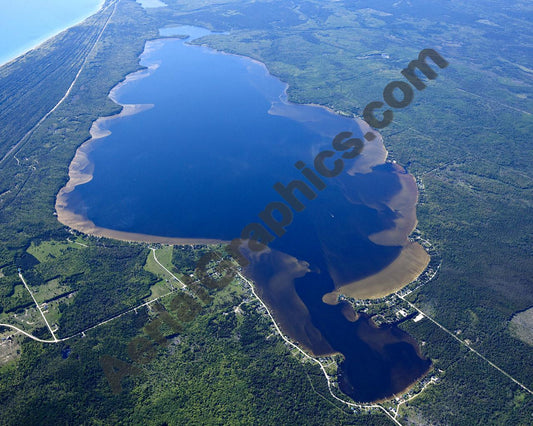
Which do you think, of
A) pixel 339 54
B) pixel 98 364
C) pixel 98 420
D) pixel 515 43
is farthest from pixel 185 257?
pixel 515 43

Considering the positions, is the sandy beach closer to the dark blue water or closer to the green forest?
the dark blue water

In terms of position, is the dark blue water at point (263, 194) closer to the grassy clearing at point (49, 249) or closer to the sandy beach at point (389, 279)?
the sandy beach at point (389, 279)

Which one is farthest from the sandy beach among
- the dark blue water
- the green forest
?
the green forest

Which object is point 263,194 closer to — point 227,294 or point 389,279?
point 227,294

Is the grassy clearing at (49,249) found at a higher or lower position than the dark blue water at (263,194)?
higher

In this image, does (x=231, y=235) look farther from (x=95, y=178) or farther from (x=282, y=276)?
(x=95, y=178)

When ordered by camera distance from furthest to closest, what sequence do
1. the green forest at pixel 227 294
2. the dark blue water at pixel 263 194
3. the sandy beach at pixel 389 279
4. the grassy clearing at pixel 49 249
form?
the grassy clearing at pixel 49 249, the sandy beach at pixel 389 279, the dark blue water at pixel 263 194, the green forest at pixel 227 294

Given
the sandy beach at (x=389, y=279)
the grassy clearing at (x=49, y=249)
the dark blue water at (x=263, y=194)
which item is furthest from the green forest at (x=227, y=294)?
the dark blue water at (x=263, y=194)

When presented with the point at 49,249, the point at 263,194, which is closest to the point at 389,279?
the point at 263,194

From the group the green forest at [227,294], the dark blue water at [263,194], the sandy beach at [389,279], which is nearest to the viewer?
the green forest at [227,294]

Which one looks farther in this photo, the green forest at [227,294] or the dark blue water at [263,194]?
the dark blue water at [263,194]
